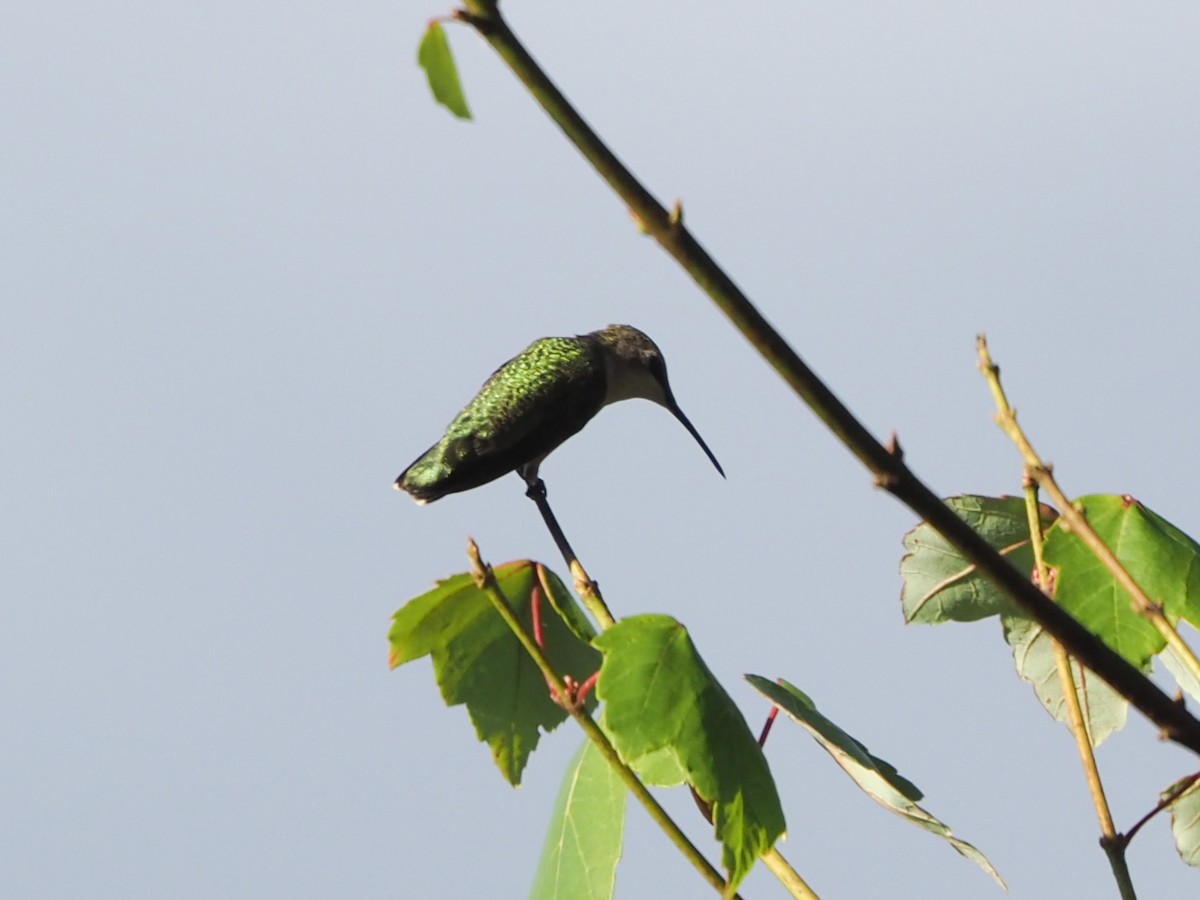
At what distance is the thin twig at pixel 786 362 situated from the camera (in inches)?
46.2

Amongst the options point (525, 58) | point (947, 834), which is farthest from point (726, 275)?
point (947, 834)

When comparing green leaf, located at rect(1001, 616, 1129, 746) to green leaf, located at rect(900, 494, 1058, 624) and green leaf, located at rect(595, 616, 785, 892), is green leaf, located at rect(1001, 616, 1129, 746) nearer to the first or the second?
green leaf, located at rect(900, 494, 1058, 624)

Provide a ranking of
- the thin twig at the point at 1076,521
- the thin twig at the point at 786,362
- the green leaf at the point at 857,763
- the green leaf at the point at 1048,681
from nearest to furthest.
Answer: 1. the thin twig at the point at 786,362
2. the thin twig at the point at 1076,521
3. the green leaf at the point at 857,763
4. the green leaf at the point at 1048,681

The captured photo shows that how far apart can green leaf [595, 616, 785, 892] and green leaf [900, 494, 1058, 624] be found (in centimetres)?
82

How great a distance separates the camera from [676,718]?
6.72 ft

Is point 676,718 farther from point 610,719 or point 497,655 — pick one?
point 497,655

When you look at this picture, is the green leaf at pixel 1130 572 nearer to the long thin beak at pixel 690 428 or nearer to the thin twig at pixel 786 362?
the thin twig at pixel 786 362

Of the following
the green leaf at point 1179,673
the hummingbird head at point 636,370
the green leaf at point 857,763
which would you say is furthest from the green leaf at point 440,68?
the hummingbird head at point 636,370

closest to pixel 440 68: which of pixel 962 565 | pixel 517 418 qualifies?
pixel 962 565

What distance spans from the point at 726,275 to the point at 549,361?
6.07 meters

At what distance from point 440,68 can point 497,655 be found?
57.3 inches

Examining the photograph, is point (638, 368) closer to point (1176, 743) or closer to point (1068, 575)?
point (1068, 575)

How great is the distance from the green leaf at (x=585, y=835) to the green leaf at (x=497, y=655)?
0.65 feet

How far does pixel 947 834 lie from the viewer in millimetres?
2143
